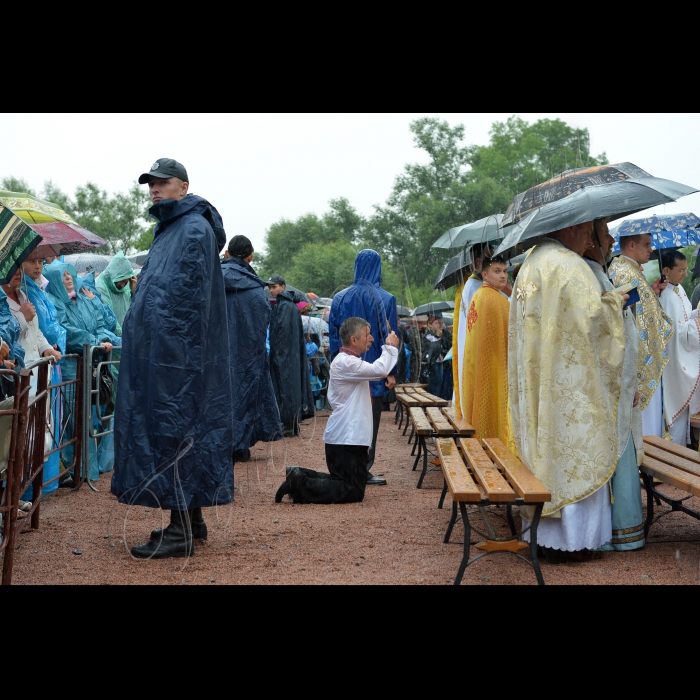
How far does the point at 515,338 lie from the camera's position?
4.54 meters

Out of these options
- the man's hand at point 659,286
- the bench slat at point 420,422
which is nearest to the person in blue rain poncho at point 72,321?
the bench slat at point 420,422

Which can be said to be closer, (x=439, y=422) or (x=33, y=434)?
(x=33, y=434)

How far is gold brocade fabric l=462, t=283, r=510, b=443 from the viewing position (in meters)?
6.30

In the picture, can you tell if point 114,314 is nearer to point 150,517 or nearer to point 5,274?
point 150,517

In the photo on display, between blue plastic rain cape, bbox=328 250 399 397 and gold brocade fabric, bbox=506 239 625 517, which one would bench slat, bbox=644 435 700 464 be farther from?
blue plastic rain cape, bbox=328 250 399 397

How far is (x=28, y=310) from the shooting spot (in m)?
5.95

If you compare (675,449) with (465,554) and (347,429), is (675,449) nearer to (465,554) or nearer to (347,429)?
(465,554)

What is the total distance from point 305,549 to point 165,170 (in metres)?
2.35

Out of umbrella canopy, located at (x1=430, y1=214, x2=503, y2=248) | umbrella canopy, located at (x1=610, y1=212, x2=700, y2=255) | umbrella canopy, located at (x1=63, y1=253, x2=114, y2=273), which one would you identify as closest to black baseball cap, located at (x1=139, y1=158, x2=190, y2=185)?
umbrella canopy, located at (x1=430, y1=214, x2=503, y2=248)

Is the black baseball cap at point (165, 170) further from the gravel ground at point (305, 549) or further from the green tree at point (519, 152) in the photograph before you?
the green tree at point (519, 152)

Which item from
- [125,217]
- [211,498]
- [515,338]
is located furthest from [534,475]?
[125,217]

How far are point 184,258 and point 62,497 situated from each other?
3183mm

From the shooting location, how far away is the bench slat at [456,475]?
361 centimetres

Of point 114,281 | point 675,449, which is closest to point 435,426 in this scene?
point 675,449
